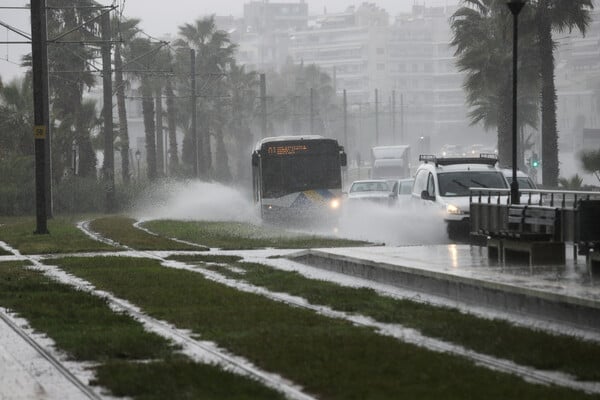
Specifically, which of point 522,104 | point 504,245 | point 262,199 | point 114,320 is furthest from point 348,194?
point 114,320

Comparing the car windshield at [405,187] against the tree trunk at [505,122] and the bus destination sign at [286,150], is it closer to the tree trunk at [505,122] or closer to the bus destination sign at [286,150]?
the bus destination sign at [286,150]

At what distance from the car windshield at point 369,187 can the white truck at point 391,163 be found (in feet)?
166

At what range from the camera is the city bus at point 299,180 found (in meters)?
44.5

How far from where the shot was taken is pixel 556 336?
14.0 metres

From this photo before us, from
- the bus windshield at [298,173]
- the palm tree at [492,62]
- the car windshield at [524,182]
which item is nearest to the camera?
the car windshield at [524,182]

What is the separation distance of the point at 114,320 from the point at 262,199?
2842cm

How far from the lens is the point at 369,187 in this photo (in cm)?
5681

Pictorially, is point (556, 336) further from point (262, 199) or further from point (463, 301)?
point (262, 199)

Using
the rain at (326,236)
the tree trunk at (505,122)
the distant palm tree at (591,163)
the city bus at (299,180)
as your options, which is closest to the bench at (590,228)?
the rain at (326,236)

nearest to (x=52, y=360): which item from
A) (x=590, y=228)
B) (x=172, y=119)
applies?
(x=590, y=228)

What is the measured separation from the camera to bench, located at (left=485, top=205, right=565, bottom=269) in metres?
20.0

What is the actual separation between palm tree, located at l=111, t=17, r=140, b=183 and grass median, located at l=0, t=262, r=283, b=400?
55.8m

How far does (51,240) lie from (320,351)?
2306 centimetres

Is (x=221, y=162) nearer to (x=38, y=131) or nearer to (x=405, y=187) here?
(x=405, y=187)
